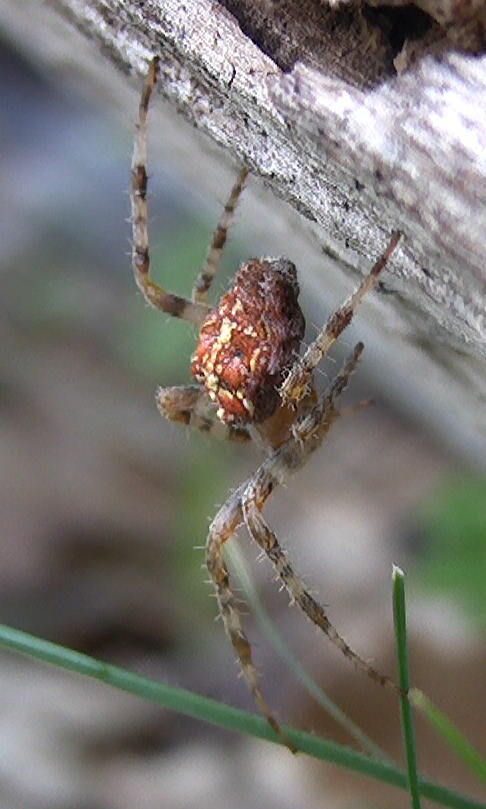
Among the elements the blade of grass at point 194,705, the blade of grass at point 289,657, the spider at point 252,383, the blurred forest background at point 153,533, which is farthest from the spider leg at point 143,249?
the blade of grass at point 194,705

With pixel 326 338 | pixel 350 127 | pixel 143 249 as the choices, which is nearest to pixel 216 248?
pixel 143 249

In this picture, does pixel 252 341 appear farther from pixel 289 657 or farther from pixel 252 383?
pixel 289 657

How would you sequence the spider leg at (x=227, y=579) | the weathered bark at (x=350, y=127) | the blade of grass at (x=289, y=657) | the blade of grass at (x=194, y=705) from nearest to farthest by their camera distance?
the weathered bark at (x=350, y=127), the blade of grass at (x=194, y=705), the blade of grass at (x=289, y=657), the spider leg at (x=227, y=579)

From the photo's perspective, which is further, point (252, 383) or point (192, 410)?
point (192, 410)

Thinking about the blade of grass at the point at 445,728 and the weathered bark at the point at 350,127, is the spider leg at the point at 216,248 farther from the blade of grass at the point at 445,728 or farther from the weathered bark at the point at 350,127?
the blade of grass at the point at 445,728

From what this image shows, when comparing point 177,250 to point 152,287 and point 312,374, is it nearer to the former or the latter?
point 152,287

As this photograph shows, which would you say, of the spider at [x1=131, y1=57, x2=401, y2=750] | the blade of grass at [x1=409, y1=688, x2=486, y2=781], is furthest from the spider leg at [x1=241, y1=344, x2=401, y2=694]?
the blade of grass at [x1=409, y1=688, x2=486, y2=781]

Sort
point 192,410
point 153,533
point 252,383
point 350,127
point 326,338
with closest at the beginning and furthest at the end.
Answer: point 350,127 → point 326,338 → point 252,383 → point 192,410 → point 153,533
